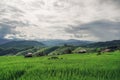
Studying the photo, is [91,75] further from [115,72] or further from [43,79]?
[43,79]

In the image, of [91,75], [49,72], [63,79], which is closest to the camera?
[63,79]

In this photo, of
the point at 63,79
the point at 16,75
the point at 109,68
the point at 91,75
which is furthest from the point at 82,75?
the point at 16,75

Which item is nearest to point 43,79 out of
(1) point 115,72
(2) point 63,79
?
(2) point 63,79

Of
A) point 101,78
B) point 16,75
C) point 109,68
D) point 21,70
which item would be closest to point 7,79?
point 16,75

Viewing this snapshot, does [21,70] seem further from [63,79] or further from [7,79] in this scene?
[63,79]

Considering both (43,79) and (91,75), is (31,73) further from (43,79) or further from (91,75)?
(91,75)

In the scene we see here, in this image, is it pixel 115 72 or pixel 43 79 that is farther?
pixel 115 72

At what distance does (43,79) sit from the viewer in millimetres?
22219

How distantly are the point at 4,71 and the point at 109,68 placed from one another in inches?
476

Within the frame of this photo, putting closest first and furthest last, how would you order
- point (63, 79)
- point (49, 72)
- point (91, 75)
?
point (63, 79), point (91, 75), point (49, 72)

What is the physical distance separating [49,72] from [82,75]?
155 inches

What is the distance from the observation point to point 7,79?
2350 centimetres

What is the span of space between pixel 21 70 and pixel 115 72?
10701mm

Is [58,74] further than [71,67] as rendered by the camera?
No
